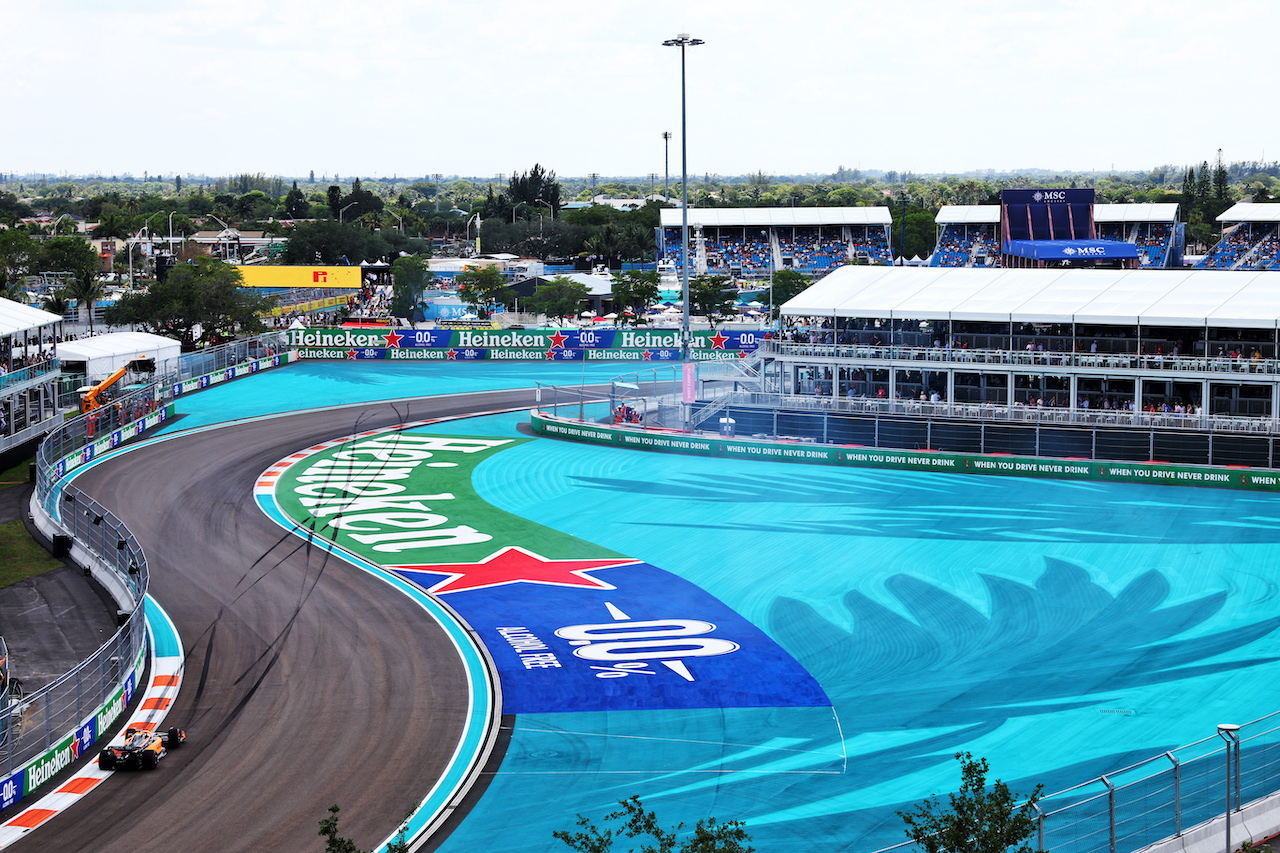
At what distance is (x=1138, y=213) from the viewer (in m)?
121

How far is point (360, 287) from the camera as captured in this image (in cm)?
9962

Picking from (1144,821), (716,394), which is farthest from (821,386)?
(1144,821)

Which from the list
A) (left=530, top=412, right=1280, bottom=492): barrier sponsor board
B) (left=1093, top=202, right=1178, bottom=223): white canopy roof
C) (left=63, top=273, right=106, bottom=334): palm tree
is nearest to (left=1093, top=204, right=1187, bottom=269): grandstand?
(left=1093, top=202, right=1178, bottom=223): white canopy roof

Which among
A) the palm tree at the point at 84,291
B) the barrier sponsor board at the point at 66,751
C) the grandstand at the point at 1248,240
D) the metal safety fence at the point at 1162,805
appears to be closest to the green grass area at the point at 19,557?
the barrier sponsor board at the point at 66,751

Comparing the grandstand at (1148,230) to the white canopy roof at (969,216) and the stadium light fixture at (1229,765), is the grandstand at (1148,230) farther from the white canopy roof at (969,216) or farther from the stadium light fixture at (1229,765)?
the stadium light fixture at (1229,765)

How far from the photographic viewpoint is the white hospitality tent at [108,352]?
191ft

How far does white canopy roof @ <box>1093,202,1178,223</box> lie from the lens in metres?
120

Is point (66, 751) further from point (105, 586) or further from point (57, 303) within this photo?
point (57, 303)

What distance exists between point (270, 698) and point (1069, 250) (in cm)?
7062

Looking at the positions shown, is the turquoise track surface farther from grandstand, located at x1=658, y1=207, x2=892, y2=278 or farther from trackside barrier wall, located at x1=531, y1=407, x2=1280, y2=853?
Result: grandstand, located at x1=658, y1=207, x2=892, y2=278

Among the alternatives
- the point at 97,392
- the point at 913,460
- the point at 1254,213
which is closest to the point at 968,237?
the point at 1254,213

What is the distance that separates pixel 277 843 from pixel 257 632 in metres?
10.4

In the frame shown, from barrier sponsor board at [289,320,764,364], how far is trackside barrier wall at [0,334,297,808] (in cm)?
1614

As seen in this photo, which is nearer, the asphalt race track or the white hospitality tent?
the asphalt race track
